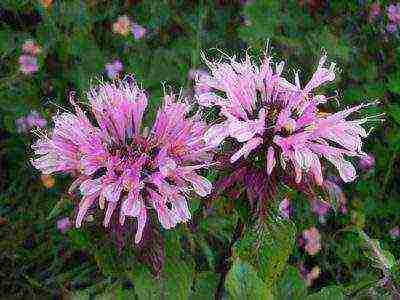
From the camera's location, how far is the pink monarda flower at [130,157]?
0.96 meters

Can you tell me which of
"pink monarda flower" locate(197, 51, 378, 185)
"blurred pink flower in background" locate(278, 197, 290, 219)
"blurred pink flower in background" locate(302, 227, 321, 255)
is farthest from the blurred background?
"pink monarda flower" locate(197, 51, 378, 185)

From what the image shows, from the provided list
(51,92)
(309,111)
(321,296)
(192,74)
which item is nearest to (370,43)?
(192,74)

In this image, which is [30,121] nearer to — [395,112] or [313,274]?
[313,274]

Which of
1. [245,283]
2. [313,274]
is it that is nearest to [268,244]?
[245,283]

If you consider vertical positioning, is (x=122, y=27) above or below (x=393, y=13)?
below

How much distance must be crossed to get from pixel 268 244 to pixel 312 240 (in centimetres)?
98

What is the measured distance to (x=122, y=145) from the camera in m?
1.04

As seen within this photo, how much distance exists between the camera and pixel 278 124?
3.03ft

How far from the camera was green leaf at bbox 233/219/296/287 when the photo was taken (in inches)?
39.4

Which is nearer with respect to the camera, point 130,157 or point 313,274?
point 130,157

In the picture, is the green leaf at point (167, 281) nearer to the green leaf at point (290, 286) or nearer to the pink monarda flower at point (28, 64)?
the green leaf at point (290, 286)

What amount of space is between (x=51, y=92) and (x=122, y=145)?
1.17 m

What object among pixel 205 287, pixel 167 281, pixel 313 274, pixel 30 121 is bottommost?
pixel 313 274

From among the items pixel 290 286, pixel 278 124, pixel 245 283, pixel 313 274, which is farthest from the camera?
pixel 313 274
